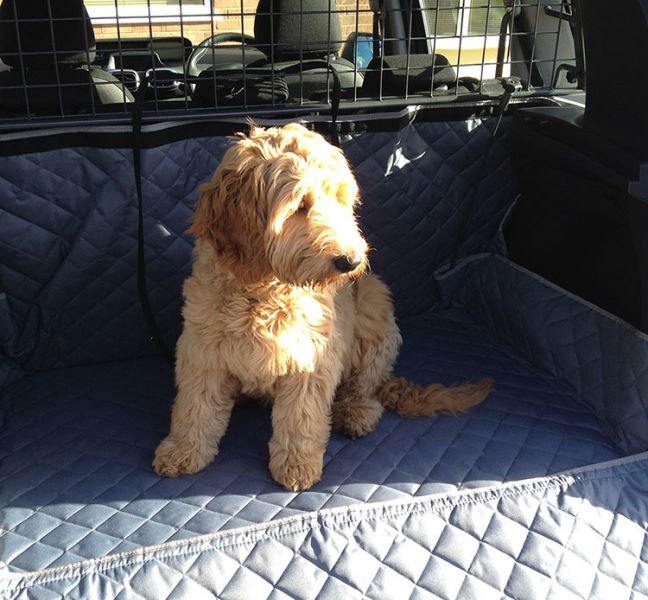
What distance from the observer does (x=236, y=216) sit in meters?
2.21

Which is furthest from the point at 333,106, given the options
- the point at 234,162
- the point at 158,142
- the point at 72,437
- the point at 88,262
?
the point at 72,437

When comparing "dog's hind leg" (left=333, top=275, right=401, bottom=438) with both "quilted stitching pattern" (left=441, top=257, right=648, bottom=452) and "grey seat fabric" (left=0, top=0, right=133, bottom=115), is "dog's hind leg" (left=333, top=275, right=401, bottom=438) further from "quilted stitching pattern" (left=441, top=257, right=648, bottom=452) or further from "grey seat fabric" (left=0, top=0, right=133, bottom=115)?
"grey seat fabric" (left=0, top=0, right=133, bottom=115)

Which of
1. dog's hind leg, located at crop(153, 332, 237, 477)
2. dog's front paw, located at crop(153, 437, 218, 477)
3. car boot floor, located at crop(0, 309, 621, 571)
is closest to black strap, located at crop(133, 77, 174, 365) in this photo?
car boot floor, located at crop(0, 309, 621, 571)

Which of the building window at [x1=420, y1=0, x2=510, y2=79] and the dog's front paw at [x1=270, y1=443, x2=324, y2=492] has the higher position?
the building window at [x1=420, y1=0, x2=510, y2=79]

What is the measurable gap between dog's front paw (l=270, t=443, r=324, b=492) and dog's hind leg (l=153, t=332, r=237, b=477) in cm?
26

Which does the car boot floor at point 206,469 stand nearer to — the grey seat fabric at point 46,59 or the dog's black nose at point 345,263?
the dog's black nose at point 345,263

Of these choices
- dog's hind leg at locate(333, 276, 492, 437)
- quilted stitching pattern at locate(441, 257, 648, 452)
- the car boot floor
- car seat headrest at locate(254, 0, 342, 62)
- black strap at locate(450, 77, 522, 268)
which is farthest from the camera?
car seat headrest at locate(254, 0, 342, 62)

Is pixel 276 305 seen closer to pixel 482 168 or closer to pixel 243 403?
pixel 243 403

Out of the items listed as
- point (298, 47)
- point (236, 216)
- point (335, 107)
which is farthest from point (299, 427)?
point (298, 47)

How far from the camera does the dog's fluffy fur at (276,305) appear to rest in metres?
2.19

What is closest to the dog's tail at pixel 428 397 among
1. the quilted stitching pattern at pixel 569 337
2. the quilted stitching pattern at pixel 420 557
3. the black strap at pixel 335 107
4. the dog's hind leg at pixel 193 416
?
the quilted stitching pattern at pixel 569 337

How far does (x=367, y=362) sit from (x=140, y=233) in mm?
1033

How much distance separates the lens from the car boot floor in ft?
7.44

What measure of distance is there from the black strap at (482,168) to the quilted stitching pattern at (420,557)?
1.48 metres
